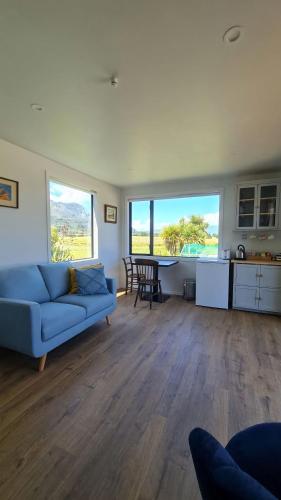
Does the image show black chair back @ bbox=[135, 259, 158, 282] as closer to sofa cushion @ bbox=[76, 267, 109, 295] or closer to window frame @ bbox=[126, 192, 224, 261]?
window frame @ bbox=[126, 192, 224, 261]

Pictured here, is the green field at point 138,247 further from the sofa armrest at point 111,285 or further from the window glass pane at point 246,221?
the sofa armrest at point 111,285

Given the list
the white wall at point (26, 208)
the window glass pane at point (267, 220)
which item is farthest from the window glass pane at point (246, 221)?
the white wall at point (26, 208)

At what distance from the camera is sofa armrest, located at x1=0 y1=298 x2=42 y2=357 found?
2047mm

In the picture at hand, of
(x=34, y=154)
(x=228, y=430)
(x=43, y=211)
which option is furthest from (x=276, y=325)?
(x=34, y=154)

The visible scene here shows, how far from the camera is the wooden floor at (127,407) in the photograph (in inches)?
47.6

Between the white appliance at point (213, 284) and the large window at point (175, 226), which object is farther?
the large window at point (175, 226)

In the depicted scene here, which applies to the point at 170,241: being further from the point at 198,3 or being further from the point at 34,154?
the point at 198,3

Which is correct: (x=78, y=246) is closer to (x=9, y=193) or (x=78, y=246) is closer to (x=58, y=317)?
(x=9, y=193)

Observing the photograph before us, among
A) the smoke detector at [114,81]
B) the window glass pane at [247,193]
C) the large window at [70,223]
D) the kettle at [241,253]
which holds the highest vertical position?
the smoke detector at [114,81]

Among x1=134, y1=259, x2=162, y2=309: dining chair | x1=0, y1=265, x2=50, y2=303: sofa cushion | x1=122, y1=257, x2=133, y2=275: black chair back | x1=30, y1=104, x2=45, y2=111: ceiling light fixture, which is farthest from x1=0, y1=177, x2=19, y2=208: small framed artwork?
x1=122, y1=257, x2=133, y2=275: black chair back

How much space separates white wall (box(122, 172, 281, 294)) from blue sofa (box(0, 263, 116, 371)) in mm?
1963

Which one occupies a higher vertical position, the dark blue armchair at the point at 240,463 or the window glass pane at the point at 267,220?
the window glass pane at the point at 267,220

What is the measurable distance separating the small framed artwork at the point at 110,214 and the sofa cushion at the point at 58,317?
2588 mm

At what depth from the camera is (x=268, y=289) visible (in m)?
3.73
